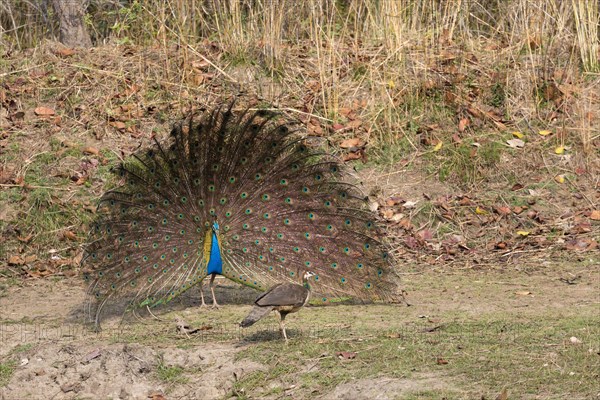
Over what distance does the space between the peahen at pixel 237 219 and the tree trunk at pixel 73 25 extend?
18.4ft

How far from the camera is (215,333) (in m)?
7.79

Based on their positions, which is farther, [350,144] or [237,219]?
[350,144]

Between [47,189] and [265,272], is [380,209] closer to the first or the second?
[265,272]

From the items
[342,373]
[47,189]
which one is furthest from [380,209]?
[342,373]

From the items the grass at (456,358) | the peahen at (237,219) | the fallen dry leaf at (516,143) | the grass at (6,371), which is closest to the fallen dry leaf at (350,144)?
the fallen dry leaf at (516,143)

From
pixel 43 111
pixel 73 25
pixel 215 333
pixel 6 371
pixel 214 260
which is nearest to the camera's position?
pixel 6 371

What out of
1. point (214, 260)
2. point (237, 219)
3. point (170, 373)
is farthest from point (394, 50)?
point (170, 373)

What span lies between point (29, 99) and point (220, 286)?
4.54m

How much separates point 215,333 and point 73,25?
7.17 meters

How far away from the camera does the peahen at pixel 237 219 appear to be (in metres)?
8.31

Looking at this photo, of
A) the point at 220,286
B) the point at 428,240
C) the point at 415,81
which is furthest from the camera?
the point at 415,81

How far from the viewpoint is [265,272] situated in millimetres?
8406

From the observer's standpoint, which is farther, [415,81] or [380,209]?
[415,81]

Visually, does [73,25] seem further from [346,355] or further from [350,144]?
[346,355]
